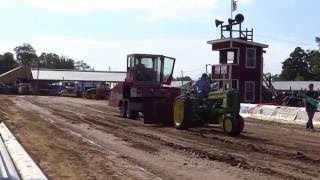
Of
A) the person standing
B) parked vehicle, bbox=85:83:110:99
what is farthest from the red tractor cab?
parked vehicle, bbox=85:83:110:99

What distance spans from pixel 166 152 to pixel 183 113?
20.3 ft

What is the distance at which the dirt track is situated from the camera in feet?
36.9

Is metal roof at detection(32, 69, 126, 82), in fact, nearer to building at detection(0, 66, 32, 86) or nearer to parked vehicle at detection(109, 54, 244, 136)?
building at detection(0, 66, 32, 86)

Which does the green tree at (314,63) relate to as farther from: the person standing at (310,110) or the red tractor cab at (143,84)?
the person standing at (310,110)

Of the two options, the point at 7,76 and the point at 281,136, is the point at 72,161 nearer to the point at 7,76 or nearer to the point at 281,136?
the point at 281,136

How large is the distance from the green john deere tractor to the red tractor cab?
3.92 m

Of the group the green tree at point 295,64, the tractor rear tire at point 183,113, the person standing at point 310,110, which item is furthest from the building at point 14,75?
the person standing at point 310,110

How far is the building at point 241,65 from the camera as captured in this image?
157ft

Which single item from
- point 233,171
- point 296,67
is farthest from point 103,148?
point 296,67

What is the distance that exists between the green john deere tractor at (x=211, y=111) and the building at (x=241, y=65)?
26690 mm

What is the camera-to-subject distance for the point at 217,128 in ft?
69.5

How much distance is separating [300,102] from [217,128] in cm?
2169

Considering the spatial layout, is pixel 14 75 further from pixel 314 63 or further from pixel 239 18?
pixel 239 18

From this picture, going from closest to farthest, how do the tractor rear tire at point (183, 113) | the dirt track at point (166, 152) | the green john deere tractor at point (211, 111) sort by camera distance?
A: 1. the dirt track at point (166, 152)
2. the green john deere tractor at point (211, 111)
3. the tractor rear tire at point (183, 113)
